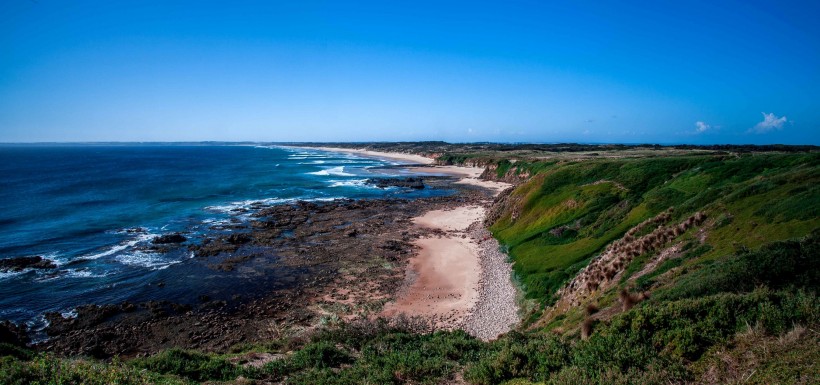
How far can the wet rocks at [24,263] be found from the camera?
3094 cm

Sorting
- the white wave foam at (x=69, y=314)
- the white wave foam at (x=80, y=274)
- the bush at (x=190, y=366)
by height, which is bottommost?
the white wave foam at (x=69, y=314)

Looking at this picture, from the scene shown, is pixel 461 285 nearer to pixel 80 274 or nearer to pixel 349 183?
pixel 80 274

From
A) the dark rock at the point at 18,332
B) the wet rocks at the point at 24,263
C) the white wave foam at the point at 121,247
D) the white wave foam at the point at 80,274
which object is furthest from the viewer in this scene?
the white wave foam at the point at 121,247

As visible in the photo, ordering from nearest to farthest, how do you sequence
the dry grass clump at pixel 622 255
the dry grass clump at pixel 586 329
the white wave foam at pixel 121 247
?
the dry grass clump at pixel 586 329, the dry grass clump at pixel 622 255, the white wave foam at pixel 121 247

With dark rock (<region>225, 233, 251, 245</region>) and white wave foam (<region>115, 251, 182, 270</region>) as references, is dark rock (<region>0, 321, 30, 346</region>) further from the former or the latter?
dark rock (<region>225, 233, 251, 245</region>)

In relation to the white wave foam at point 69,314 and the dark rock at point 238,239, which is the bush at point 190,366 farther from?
the dark rock at point 238,239

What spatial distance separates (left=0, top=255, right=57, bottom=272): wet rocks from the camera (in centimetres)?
3094

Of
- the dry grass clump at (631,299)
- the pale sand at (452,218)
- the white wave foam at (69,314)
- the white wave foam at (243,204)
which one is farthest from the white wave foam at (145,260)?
the dry grass clump at (631,299)

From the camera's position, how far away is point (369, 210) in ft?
183

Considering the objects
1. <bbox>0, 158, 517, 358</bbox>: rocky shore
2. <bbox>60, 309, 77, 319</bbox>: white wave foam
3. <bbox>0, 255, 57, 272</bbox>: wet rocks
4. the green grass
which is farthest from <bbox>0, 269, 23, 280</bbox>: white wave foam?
the green grass

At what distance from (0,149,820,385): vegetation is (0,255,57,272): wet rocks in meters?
25.6

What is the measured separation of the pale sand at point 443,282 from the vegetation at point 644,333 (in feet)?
7.76

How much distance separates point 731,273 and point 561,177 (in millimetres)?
34004

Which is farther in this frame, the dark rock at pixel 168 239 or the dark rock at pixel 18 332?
the dark rock at pixel 168 239
